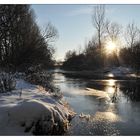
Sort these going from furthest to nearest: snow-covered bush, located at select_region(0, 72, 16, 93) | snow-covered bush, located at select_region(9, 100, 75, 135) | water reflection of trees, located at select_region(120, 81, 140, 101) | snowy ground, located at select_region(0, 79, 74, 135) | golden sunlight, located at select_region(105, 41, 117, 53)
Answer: golden sunlight, located at select_region(105, 41, 117, 53)
water reflection of trees, located at select_region(120, 81, 140, 101)
snow-covered bush, located at select_region(0, 72, 16, 93)
snow-covered bush, located at select_region(9, 100, 75, 135)
snowy ground, located at select_region(0, 79, 74, 135)

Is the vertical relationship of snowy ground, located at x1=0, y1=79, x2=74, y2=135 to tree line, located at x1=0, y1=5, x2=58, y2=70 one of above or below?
below

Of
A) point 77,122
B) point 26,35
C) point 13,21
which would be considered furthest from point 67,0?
point 26,35

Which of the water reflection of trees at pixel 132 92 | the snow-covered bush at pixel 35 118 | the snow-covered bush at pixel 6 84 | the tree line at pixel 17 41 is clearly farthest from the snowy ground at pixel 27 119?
the tree line at pixel 17 41

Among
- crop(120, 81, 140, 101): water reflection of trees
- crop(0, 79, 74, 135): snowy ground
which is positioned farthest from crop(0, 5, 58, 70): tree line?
crop(0, 79, 74, 135): snowy ground

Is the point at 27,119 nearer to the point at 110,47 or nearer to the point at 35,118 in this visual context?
the point at 35,118

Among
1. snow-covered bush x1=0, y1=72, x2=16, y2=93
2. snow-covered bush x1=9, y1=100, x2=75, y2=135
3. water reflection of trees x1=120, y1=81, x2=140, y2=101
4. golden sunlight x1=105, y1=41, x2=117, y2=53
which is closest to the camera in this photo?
snow-covered bush x1=9, y1=100, x2=75, y2=135

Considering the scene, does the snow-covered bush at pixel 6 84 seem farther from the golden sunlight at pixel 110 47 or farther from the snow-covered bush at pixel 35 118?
the golden sunlight at pixel 110 47

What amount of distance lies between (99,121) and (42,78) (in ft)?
30.9

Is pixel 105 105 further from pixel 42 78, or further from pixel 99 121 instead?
pixel 42 78

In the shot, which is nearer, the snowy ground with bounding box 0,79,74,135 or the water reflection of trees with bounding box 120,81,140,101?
the snowy ground with bounding box 0,79,74,135

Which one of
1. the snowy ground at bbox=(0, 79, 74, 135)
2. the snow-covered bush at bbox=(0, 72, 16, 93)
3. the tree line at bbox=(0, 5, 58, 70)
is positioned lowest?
the snowy ground at bbox=(0, 79, 74, 135)

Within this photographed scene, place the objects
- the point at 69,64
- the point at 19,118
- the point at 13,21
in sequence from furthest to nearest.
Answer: the point at 69,64 < the point at 13,21 < the point at 19,118

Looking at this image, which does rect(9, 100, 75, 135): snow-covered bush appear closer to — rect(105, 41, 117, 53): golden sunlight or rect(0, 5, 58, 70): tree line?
rect(0, 5, 58, 70): tree line
